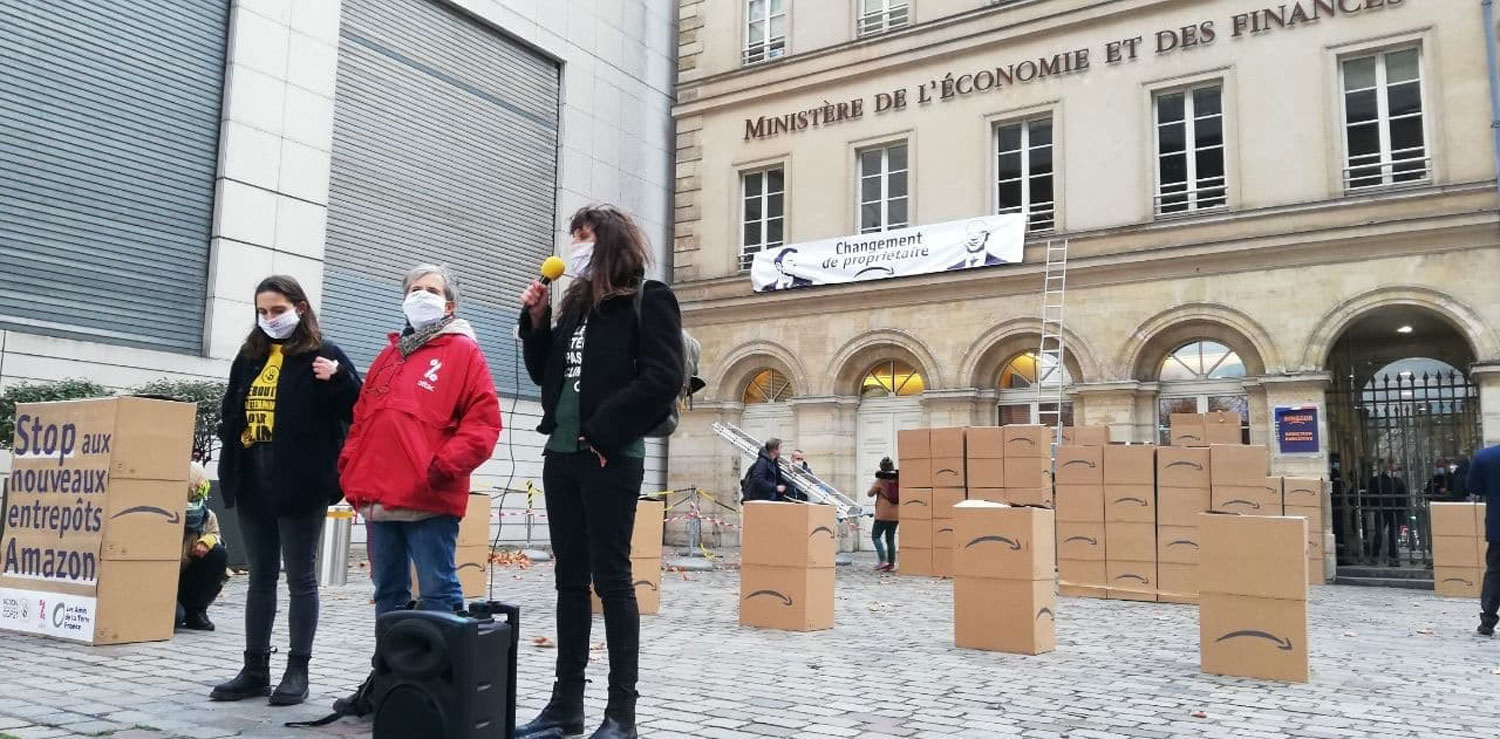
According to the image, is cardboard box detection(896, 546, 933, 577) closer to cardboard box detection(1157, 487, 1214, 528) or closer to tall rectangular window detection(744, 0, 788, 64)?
cardboard box detection(1157, 487, 1214, 528)

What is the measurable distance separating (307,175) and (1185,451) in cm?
1212

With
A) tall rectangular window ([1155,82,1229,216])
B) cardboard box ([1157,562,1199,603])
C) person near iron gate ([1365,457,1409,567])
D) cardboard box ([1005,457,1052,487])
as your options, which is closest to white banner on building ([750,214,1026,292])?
tall rectangular window ([1155,82,1229,216])

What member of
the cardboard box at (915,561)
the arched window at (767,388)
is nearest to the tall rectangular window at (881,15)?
the arched window at (767,388)

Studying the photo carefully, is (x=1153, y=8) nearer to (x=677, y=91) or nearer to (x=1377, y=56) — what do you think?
(x=1377, y=56)

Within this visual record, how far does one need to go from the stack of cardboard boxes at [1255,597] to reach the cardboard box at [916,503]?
24.5 feet

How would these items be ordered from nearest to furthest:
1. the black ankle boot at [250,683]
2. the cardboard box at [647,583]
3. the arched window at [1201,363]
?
the black ankle boot at [250,683] → the cardboard box at [647,583] → the arched window at [1201,363]

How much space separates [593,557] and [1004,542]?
4038mm

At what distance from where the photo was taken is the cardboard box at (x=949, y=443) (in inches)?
546

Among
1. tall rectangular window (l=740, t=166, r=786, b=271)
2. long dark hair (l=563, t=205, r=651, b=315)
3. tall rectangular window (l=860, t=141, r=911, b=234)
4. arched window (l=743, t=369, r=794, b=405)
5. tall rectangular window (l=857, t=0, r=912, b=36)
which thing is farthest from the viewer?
tall rectangular window (l=740, t=166, r=786, b=271)

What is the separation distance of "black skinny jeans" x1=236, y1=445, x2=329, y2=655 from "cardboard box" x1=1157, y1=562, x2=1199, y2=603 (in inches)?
340

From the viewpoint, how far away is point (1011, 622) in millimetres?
6973

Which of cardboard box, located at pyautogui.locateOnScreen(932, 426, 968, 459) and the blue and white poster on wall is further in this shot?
the blue and white poster on wall

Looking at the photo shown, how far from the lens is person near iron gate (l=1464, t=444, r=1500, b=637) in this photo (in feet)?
28.6

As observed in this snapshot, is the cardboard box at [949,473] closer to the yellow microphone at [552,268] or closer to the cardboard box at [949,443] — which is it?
the cardboard box at [949,443]
